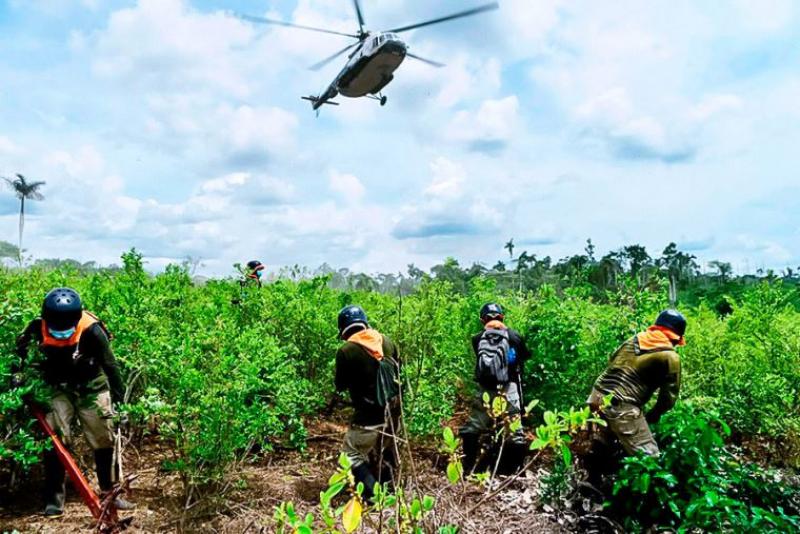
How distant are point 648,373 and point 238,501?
3.56m

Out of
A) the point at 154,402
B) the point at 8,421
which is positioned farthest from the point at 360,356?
the point at 8,421

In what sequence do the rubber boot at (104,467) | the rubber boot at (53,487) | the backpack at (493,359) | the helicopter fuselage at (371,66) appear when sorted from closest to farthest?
the rubber boot at (53,487) → the rubber boot at (104,467) → the backpack at (493,359) → the helicopter fuselage at (371,66)

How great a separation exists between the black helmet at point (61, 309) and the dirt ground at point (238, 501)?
1.27m

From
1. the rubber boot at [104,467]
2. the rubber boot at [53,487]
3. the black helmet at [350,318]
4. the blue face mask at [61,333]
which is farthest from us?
the black helmet at [350,318]

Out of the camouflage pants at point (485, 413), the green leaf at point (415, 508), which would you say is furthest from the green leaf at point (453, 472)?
the camouflage pants at point (485, 413)

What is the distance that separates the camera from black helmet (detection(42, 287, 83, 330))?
452 centimetres

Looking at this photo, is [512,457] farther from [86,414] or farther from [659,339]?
[86,414]

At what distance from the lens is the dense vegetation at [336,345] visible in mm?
4637

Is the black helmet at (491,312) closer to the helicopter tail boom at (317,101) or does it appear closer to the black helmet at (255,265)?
the black helmet at (255,265)

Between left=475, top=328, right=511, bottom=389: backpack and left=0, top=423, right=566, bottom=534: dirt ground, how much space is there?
3.10 feet

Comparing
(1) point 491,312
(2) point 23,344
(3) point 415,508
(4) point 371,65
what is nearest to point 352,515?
(3) point 415,508

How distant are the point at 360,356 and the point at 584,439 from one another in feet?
7.17

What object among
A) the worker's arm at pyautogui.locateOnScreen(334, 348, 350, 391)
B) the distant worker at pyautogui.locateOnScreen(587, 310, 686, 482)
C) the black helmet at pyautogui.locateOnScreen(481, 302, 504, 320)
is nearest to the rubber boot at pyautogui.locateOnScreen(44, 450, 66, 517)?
the worker's arm at pyautogui.locateOnScreen(334, 348, 350, 391)

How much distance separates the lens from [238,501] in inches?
209
